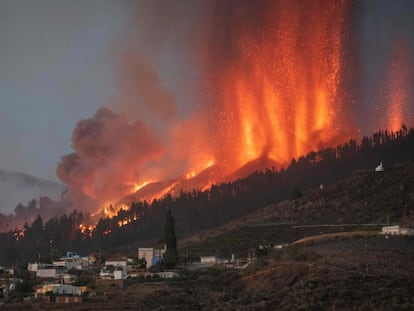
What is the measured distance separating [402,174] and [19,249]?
104885 mm

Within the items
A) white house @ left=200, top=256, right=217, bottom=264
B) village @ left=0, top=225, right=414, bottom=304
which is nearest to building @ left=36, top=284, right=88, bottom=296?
village @ left=0, top=225, right=414, bottom=304

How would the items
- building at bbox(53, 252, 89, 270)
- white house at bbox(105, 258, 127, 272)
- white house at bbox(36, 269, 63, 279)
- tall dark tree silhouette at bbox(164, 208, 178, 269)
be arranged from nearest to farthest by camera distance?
tall dark tree silhouette at bbox(164, 208, 178, 269)
white house at bbox(36, 269, 63, 279)
white house at bbox(105, 258, 127, 272)
building at bbox(53, 252, 89, 270)

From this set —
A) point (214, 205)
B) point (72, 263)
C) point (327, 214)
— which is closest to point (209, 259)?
point (72, 263)

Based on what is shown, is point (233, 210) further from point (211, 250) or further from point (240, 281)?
point (240, 281)

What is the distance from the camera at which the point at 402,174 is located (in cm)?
12988

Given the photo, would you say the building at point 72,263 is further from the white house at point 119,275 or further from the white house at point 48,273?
the white house at point 119,275

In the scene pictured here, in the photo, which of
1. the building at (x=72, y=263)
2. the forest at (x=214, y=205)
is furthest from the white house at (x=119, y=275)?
the forest at (x=214, y=205)

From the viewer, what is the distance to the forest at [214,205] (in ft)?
557

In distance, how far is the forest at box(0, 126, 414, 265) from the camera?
170m

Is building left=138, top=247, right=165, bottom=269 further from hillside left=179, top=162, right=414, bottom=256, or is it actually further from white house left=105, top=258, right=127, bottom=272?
hillside left=179, top=162, right=414, bottom=256

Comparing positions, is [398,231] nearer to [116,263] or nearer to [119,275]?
[119,275]

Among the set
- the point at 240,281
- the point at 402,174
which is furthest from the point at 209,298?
the point at 402,174

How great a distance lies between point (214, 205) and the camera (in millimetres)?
178875

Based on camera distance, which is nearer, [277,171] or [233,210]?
[233,210]
